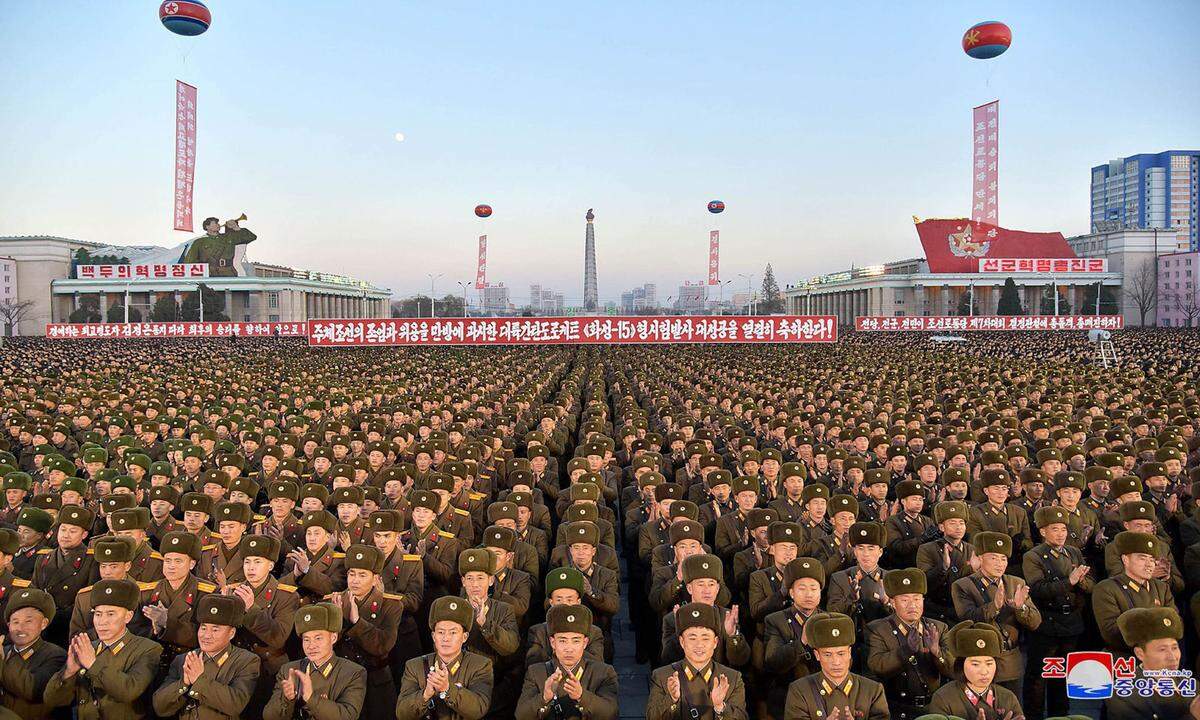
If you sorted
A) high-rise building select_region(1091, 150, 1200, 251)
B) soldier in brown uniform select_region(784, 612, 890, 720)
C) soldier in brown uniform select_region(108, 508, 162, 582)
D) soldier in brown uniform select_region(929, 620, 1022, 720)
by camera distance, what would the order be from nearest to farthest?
soldier in brown uniform select_region(929, 620, 1022, 720) → soldier in brown uniform select_region(784, 612, 890, 720) → soldier in brown uniform select_region(108, 508, 162, 582) → high-rise building select_region(1091, 150, 1200, 251)

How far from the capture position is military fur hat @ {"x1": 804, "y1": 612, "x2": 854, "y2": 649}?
4426 millimetres

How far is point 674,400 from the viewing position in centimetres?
1789

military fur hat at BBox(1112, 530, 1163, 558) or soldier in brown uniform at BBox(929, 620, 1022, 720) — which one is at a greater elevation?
military fur hat at BBox(1112, 530, 1163, 558)

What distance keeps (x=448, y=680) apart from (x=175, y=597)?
7.16 feet

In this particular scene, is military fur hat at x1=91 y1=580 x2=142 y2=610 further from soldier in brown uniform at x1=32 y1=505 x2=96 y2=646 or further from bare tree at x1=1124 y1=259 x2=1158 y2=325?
bare tree at x1=1124 y1=259 x2=1158 y2=325

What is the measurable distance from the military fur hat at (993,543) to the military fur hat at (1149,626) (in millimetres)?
990

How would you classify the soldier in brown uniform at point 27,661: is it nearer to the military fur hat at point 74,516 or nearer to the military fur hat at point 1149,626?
the military fur hat at point 74,516

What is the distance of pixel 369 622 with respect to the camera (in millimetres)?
5496

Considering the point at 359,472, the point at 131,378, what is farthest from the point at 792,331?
the point at 359,472

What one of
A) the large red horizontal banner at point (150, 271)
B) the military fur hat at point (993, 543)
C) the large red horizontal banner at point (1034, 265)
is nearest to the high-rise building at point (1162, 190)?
the large red horizontal banner at point (1034, 265)

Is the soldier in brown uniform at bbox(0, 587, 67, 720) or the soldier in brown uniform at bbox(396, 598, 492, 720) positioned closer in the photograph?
the soldier in brown uniform at bbox(396, 598, 492, 720)

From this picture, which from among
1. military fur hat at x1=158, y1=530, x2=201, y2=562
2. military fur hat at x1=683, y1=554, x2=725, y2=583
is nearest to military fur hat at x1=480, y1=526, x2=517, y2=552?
military fur hat at x1=683, y1=554, x2=725, y2=583

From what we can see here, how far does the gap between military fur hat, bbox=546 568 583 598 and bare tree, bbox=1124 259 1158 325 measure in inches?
3450

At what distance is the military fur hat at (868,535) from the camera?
6.01 metres
